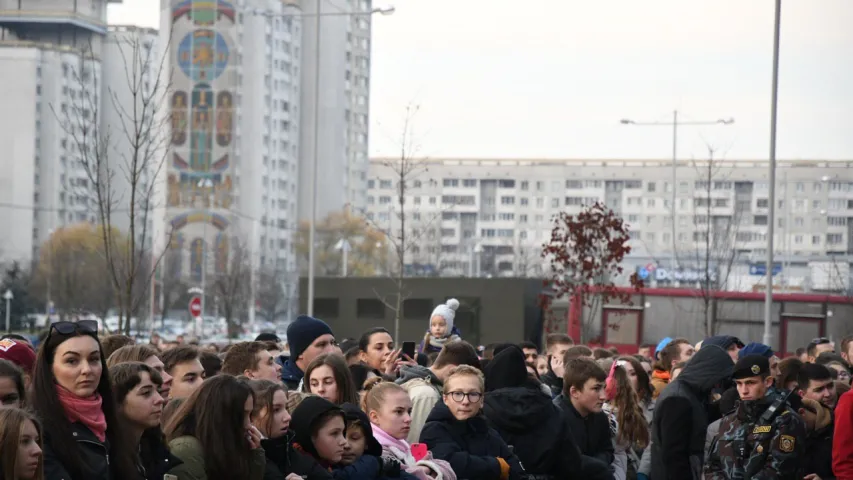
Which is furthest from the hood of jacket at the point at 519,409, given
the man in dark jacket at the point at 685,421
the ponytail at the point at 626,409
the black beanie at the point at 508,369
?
the ponytail at the point at 626,409

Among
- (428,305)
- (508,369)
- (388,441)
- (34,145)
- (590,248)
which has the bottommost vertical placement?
(428,305)

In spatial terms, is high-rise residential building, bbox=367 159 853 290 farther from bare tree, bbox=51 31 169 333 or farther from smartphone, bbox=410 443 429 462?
smartphone, bbox=410 443 429 462

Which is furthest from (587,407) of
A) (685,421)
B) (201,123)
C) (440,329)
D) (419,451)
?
(201,123)

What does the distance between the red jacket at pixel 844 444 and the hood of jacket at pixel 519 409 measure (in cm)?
195

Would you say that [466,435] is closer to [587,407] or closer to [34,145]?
[587,407]

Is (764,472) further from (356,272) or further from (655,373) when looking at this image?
(356,272)

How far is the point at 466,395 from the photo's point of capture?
916 centimetres

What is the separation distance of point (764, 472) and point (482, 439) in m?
1.97

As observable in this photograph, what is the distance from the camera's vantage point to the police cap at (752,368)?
9.84 meters

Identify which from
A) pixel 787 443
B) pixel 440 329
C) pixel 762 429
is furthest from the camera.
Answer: pixel 440 329

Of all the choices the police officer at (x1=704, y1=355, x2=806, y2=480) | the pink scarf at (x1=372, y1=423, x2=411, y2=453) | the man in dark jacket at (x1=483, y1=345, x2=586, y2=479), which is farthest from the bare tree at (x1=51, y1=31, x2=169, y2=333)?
the police officer at (x1=704, y1=355, x2=806, y2=480)

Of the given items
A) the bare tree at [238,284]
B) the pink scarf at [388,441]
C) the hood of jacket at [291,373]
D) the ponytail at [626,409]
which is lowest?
the bare tree at [238,284]

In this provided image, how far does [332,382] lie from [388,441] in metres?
0.79

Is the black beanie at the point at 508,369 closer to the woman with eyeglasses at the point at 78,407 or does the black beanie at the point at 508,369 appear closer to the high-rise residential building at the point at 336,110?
the woman with eyeglasses at the point at 78,407
